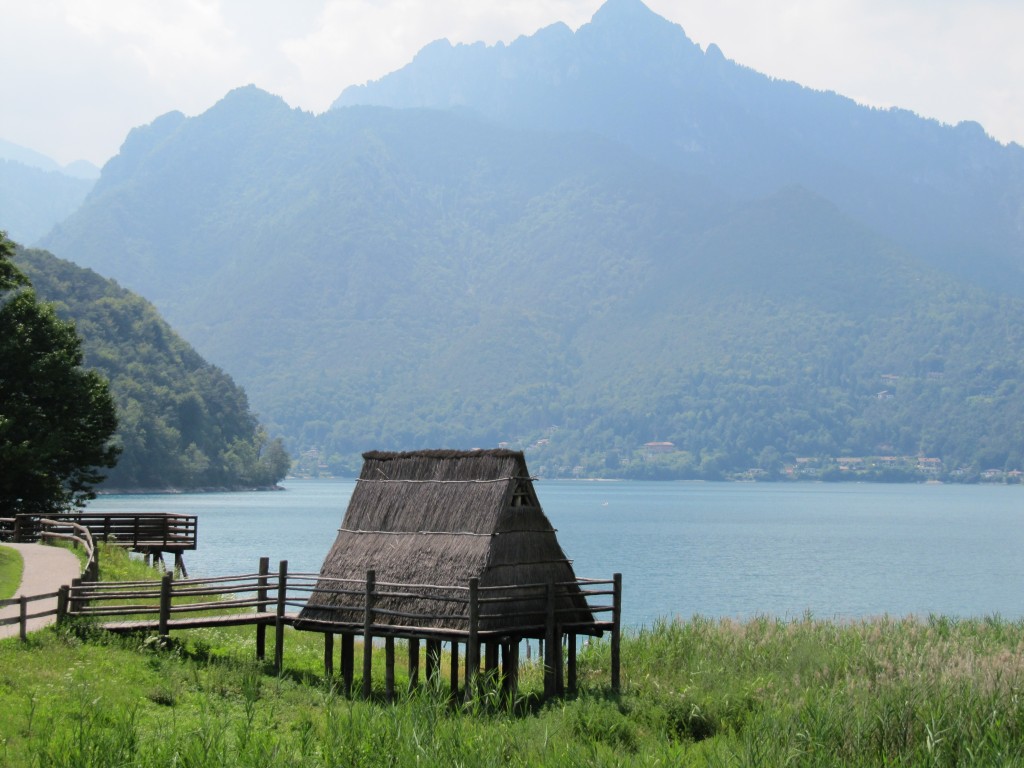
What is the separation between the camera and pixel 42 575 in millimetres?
32344

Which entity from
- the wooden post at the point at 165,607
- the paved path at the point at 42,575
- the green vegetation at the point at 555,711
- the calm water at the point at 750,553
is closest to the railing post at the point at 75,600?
the paved path at the point at 42,575

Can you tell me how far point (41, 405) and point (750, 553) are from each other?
53.7m

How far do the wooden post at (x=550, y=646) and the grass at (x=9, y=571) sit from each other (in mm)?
12475

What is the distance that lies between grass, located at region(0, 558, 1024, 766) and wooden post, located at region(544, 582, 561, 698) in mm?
416

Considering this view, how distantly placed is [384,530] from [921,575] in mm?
54754

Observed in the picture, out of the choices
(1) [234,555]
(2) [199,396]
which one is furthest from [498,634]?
(2) [199,396]

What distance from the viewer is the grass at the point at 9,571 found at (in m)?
29.9

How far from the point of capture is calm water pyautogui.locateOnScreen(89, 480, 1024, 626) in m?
59.9

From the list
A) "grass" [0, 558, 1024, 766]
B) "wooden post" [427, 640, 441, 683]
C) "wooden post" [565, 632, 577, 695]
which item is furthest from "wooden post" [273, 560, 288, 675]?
"wooden post" [565, 632, 577, 695]

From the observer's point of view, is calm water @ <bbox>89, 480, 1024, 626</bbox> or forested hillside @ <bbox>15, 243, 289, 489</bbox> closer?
calm water @ <bbox>89, 480, 1024, 626</bbox>

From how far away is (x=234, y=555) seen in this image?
71250 millimetres

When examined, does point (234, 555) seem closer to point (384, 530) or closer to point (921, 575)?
point (921, 575)

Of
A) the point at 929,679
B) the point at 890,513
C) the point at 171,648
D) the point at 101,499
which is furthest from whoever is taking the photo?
the point at 890,513

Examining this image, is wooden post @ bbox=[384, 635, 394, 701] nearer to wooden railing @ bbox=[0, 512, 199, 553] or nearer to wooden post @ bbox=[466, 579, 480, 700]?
wooden post @ bbox=[466, 579, 480, 700]
